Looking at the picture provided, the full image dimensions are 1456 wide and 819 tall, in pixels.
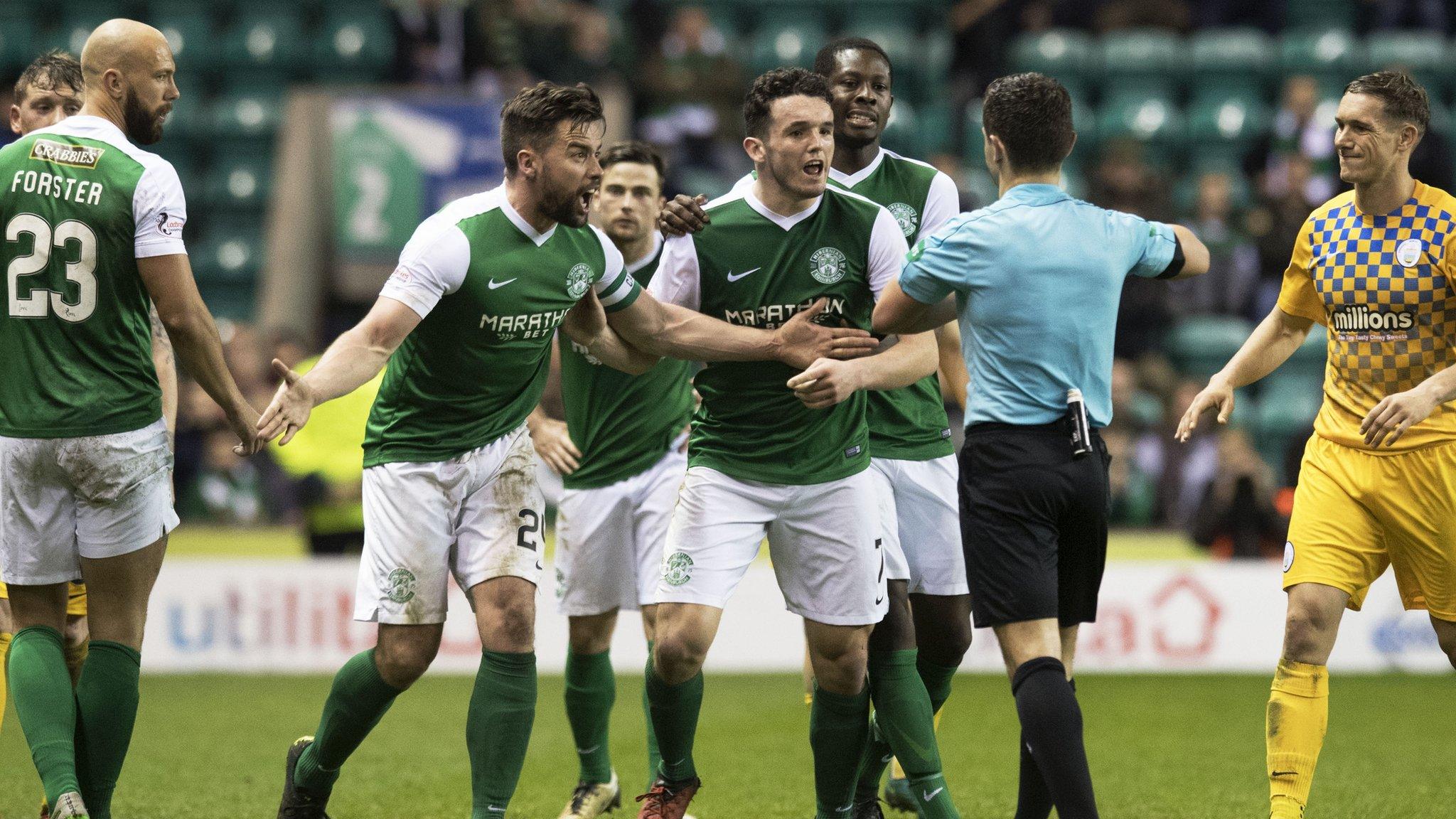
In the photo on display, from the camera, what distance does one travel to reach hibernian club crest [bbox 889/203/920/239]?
227 inches

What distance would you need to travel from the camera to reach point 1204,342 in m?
12.8

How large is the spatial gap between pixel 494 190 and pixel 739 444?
3.82ft

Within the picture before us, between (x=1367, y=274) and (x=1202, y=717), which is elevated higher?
(x=1367, y=274)

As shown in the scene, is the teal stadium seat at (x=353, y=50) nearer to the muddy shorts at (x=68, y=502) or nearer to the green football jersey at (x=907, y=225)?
the green football jersey at (x=907, y=225)

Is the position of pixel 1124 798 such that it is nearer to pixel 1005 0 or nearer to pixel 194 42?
pixel 1005 0

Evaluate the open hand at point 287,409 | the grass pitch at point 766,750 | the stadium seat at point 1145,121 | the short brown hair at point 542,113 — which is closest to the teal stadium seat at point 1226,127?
the stadium seat at point 1145,121

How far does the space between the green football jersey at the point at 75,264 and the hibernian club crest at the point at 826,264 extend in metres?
1.99

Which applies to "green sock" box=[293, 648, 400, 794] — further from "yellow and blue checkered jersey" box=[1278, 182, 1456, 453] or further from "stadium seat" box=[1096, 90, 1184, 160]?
"stadium seat" box=[1096, 90, 1184, 160]

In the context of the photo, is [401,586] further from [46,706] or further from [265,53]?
[265,53]

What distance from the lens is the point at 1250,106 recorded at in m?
15.0

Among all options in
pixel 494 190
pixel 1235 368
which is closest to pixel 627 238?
pixel 494 190

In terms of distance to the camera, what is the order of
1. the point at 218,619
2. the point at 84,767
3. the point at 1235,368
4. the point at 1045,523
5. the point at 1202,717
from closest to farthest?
the point at 1045,523
the point at 84,767
the point at 1235,368
the point at 1202,717
the point at 218,619

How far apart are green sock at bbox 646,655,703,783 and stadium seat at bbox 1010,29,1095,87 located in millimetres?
11035

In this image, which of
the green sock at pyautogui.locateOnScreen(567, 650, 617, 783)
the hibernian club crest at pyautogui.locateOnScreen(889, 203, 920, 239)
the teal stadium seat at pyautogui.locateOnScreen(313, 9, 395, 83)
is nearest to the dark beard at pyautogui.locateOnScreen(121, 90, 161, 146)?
the hibernian club crest at pyautogui.locateOnScreen(889, 203, 920, 239)
